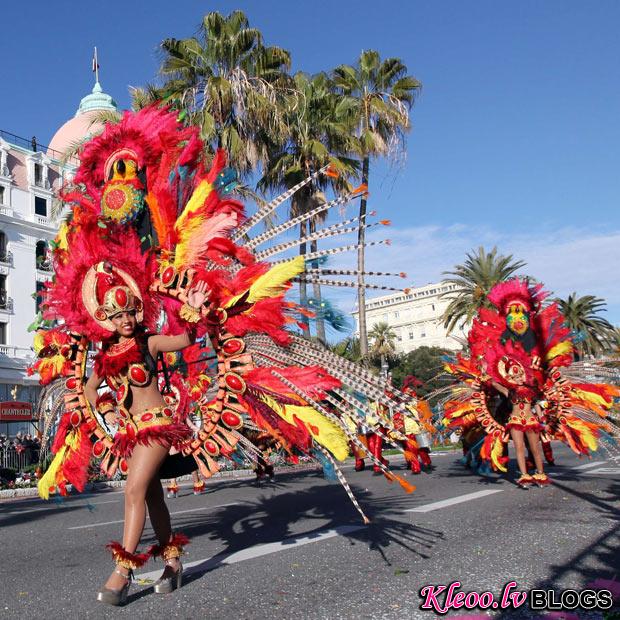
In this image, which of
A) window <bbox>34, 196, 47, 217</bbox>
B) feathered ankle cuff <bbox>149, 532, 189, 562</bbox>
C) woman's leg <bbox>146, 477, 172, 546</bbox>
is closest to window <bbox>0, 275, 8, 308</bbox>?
window <bbox>34, 196, 47, 217</bbox>

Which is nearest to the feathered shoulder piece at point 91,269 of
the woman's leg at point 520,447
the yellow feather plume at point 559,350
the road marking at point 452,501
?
the road marking at point 452,501

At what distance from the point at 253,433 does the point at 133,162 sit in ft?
7.81

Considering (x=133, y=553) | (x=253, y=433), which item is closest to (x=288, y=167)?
(x=253, y=433)

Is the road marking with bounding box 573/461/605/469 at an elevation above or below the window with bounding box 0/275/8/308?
below

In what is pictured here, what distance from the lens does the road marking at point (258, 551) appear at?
486 cm

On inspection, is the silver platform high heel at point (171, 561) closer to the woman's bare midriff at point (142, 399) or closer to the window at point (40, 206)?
the woman's bare midriff at point (142, 399)

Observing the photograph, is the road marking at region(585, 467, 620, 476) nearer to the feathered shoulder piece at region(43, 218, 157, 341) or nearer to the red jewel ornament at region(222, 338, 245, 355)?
the red jewel ornament at region(222, 338, 245, 355)

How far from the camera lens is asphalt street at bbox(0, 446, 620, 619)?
3996 millimetres

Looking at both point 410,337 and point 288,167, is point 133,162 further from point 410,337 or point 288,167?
point 410,337

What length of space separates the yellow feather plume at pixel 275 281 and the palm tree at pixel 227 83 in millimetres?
12367

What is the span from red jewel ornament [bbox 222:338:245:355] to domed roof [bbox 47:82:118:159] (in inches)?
1438

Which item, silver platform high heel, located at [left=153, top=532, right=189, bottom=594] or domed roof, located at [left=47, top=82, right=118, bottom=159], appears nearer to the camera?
silver platform high heel, located at [left=153, top=532, right=189, bottom=594]

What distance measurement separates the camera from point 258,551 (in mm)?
5324

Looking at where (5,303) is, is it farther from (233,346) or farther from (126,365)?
(233,346)
